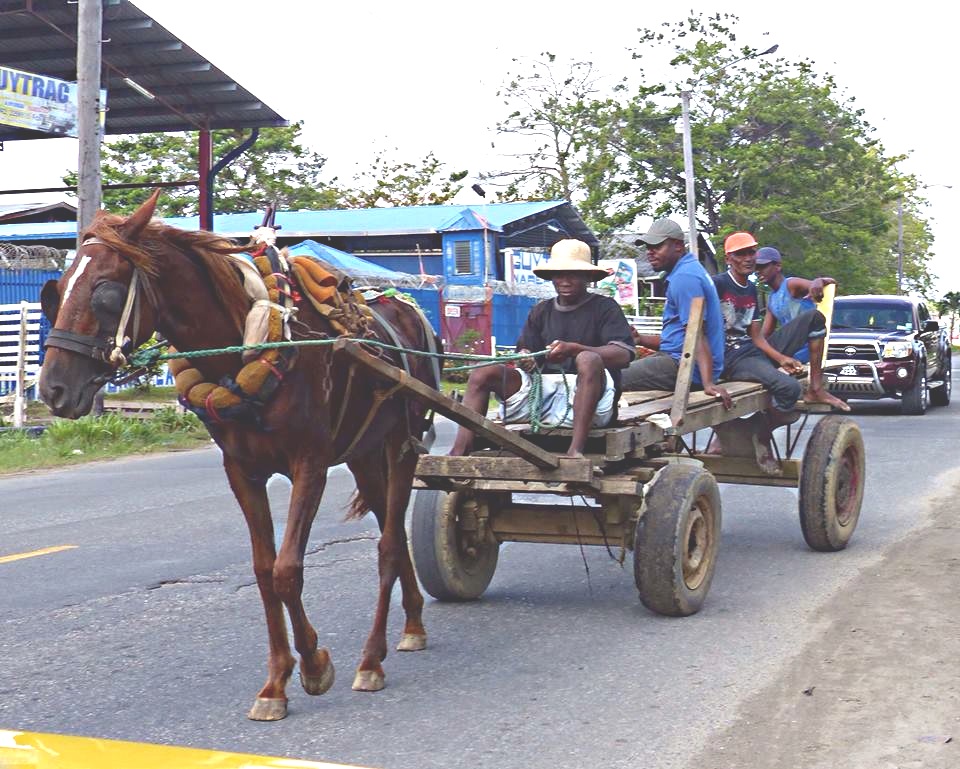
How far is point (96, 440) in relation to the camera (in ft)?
53.3

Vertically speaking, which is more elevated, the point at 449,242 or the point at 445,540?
the point at 449,242

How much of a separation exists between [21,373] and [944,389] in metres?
15.2

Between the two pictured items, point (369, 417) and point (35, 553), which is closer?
point (369, 417)

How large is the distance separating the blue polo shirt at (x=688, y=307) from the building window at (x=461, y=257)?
90.4 ft

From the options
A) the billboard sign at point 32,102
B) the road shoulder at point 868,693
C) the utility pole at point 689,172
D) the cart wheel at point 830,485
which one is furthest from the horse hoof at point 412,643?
the utility pole at point 689,172

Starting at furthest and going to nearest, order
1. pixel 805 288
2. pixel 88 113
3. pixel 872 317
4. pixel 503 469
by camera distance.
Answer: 1. pixel 872 317
2. pixel 88 113
3. pixel 805 288
4. pixel 503 469

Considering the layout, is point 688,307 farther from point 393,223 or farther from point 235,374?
point 393,223

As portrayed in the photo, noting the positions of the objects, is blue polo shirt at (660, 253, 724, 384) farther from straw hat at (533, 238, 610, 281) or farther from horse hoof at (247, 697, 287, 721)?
horse hoof at (247, 697, 287, 721)

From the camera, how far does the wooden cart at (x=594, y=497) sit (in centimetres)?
631

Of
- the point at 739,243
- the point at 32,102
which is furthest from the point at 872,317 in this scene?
the point at 32,102

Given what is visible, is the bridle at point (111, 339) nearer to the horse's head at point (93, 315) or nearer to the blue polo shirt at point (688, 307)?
the horse's head at point (93, 315)

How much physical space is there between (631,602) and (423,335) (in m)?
1.91

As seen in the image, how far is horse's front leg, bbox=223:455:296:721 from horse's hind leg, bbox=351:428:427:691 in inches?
29.5

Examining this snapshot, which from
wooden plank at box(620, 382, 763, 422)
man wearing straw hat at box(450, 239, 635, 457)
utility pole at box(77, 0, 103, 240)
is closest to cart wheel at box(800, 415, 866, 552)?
wooden plank at box(620, 382, 763, 422)
